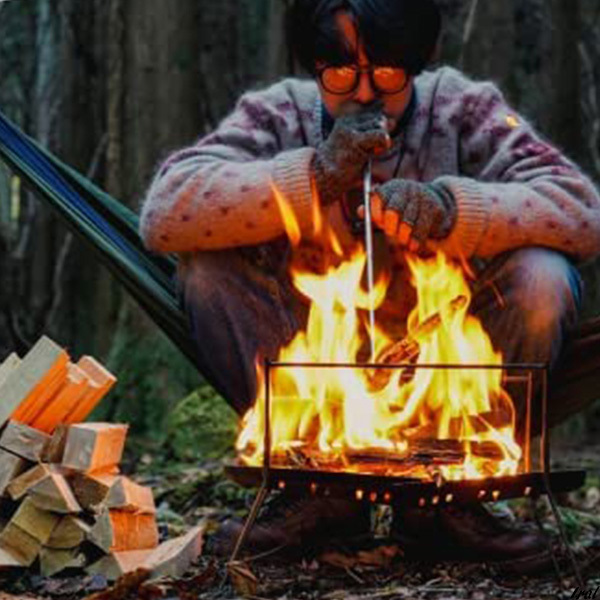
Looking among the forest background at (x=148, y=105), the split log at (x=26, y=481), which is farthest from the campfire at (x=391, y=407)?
the forest background at (x=148, y=105)

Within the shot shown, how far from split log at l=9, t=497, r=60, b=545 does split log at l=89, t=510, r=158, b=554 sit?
0.10 m

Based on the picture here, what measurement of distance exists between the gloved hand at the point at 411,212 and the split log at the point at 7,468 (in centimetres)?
97

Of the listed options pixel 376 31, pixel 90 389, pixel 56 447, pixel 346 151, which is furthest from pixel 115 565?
A: pixel 376 31

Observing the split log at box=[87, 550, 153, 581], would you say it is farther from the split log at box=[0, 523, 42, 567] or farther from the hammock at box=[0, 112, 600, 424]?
the hammock at box=[0, 112, 600, 424]

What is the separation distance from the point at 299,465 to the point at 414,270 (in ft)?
2.12

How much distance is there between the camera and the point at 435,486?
2.93m

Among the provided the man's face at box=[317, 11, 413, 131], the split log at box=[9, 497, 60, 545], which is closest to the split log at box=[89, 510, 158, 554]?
the split log at box=[9, 497, 60, 545]

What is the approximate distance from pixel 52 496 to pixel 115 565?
0.20 m

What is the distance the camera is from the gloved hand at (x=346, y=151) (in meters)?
3.31

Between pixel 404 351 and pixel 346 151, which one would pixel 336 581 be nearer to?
pixel 404 351

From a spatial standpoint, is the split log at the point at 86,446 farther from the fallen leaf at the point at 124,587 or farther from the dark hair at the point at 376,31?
the dark hair at the point at 376,31

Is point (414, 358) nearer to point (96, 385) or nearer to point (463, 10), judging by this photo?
point (96, 385)

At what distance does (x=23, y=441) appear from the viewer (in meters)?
3.34

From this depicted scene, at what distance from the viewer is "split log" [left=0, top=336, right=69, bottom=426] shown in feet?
11.0
